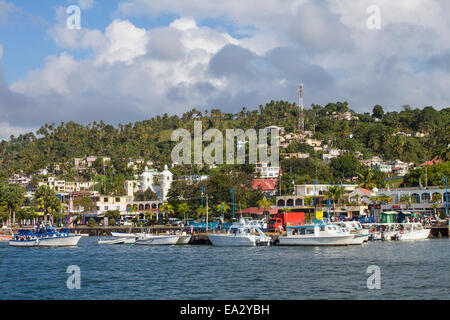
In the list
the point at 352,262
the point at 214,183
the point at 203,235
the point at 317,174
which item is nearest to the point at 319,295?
the point at 352,262

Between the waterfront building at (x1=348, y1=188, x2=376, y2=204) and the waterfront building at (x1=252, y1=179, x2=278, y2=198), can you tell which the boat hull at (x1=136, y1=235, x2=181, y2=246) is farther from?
the waterfront building at (x1=252, y1=179, x2=278, y2=198)

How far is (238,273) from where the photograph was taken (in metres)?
50.9

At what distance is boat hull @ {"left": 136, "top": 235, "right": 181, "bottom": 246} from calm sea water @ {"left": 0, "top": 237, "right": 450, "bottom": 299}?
13548 mm

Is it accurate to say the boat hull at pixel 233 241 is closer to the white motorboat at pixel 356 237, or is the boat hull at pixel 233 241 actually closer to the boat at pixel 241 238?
the boat at pixel 241 238

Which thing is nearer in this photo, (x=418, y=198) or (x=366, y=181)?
(x=418, y=198)

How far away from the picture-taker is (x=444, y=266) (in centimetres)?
5225

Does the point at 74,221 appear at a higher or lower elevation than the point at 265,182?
lower

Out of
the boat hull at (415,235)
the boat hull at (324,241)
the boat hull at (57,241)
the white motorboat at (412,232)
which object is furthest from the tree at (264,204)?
the boat hull at (324,241)

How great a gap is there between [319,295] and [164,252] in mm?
38768

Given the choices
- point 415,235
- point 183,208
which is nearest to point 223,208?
point 183,208

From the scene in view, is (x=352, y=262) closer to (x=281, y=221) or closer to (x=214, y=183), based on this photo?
(x=281, y=221)

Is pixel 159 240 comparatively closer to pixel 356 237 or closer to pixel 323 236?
pixel 323 236

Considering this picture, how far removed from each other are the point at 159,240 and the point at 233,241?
14.5 meters

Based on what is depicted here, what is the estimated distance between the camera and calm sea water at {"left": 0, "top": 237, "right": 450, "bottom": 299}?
41.0m
